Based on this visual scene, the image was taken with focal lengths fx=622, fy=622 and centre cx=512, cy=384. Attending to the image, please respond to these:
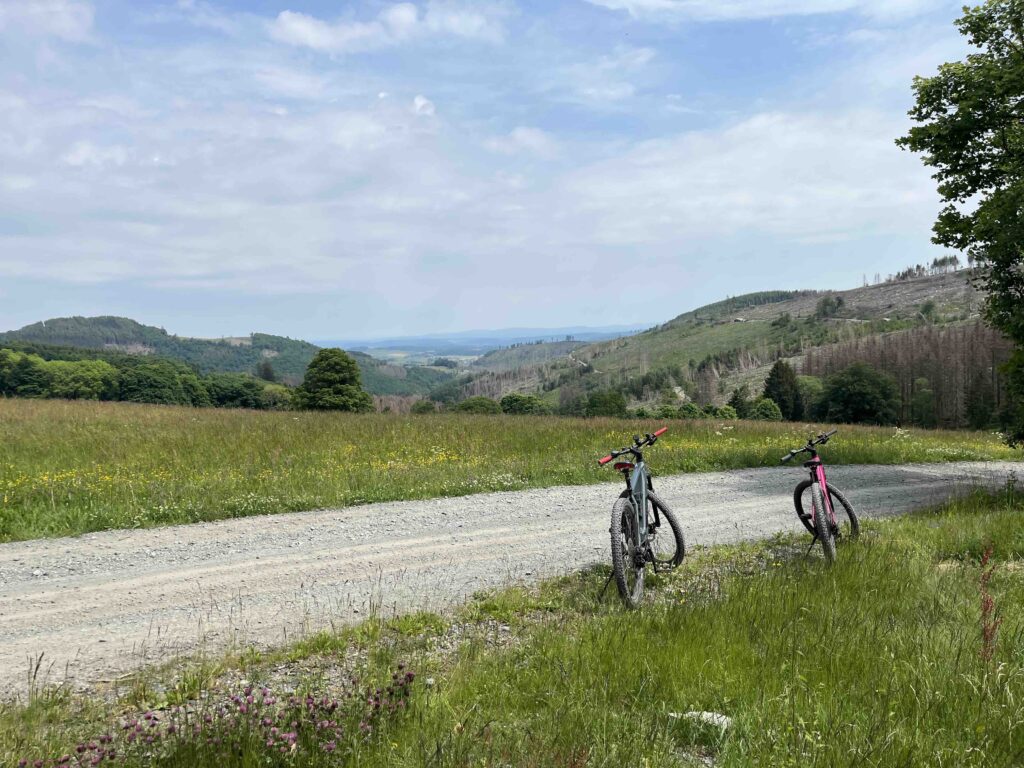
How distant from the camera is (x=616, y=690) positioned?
455 centimetres

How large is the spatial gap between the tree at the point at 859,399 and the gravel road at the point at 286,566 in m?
66.1

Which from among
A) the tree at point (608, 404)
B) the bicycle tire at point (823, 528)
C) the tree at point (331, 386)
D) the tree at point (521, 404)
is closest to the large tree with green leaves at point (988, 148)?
the bicycle tire at point (823, 528)

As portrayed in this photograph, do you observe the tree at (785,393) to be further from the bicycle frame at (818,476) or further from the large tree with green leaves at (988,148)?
the bicycle frame at (818,476)

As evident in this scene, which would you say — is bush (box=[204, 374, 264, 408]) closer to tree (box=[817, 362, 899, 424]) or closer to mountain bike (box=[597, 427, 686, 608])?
tree (box=[817, 362, 899, 424])

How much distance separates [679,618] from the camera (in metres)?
5.86

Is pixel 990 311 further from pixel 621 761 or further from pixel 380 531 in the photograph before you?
pixel 621 761

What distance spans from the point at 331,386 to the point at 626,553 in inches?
2046

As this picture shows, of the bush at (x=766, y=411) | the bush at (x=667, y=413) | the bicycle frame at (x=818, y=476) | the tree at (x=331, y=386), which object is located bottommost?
the bush at (x=766, y=411)

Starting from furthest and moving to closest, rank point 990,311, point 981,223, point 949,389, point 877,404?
point 949,389 → point 877,404 → point 990,311 → point 981,223

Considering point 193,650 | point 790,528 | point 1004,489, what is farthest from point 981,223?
point 193,650

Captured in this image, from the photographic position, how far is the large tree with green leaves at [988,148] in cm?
1426

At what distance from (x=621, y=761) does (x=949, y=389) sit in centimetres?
11167

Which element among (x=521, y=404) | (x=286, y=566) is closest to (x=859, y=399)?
(x=521, y=404)

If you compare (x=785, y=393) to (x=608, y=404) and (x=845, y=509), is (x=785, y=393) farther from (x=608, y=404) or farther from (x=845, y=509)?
(x=845, y=509)
